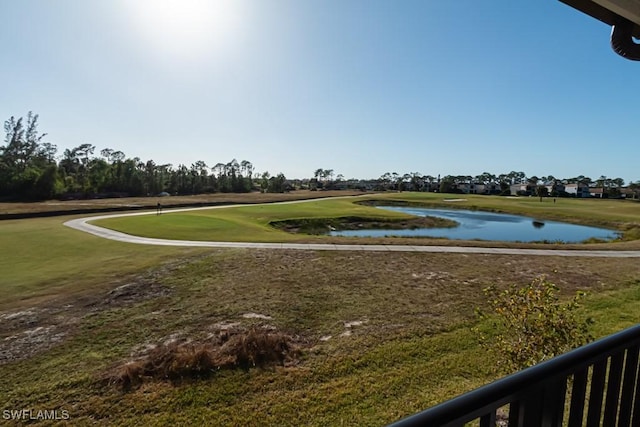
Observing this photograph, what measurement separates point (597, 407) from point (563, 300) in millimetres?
7426

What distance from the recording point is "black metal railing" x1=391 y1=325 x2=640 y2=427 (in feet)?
3.44

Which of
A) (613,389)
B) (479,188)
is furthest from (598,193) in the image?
(613,389)

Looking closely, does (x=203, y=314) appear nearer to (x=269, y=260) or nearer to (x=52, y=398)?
(x=52, y=398)

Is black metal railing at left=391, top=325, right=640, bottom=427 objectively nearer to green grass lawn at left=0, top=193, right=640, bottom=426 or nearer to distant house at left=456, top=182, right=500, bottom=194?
green grass lawn at left=0, top=193, right=640, bottom=426

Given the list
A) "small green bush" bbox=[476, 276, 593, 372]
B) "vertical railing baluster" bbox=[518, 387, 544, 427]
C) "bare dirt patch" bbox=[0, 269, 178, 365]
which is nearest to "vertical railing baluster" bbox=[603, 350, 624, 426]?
"vertical railing baluster" bbox=[518, 387, 544, 427]

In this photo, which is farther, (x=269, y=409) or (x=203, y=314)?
(x=203, y=314)

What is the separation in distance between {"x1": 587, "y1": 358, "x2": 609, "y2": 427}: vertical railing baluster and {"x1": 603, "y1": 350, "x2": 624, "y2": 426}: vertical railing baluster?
2.5 inches

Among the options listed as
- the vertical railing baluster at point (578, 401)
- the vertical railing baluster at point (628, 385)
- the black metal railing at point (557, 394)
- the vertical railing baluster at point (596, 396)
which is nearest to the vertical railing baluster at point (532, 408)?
the black metal railing at point (557, 394)

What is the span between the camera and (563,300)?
25.3ft

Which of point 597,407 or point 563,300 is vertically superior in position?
point 597,407

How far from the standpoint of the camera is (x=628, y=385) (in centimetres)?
176

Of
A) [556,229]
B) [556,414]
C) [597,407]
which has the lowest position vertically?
[556,229]

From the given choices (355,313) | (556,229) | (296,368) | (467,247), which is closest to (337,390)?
(296,368)

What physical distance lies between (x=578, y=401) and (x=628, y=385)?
517 mm
